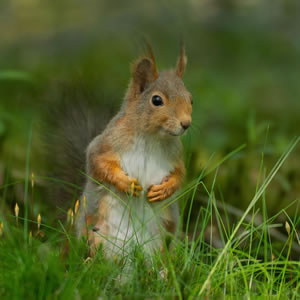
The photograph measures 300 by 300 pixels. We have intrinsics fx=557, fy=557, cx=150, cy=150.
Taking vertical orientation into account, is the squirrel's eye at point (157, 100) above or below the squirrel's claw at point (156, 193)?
above

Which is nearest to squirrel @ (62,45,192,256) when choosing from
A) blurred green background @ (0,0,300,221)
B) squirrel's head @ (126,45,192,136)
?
squirrel's head @ (126,45,192,136)

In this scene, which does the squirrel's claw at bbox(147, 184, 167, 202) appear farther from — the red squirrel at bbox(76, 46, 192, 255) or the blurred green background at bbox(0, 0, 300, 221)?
the blurred green background at bbox(0, 0, 300, 221)

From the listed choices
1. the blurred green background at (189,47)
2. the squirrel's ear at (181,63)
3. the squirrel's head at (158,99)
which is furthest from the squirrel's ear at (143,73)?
the blurred green background at (189,47)

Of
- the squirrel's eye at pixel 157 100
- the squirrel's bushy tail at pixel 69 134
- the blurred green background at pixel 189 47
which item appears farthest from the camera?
the blurred green background at pixel 189 47

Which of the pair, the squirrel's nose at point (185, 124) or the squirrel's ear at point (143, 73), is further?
the squirrel's ear at point (143, 73)

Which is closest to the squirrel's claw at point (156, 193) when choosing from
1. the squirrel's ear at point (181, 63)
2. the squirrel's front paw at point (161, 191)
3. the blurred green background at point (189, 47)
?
the squirrel's front paw at point (161, 191)

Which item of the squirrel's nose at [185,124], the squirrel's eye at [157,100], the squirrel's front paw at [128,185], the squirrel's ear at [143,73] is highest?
the squirrel's ear at [143,73]

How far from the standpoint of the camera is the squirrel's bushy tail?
2592 mm

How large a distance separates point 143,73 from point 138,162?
342 mm

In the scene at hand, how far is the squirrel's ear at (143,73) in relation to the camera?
2.11 metres

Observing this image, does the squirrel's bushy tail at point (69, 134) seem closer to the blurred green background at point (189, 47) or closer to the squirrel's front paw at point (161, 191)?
the squirrel's front paw at point (161, 191)

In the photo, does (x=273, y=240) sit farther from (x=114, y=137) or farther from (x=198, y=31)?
(x=198, y=31)

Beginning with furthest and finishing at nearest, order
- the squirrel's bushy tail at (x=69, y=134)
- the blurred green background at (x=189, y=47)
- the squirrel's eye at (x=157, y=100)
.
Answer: the blurred green background at (x=189, y=47) → the squirrel's bushy tail at (x=69, y=134) → the squirrel's eye at (x=157, y=100)

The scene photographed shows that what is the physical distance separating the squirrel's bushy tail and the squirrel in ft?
1.24
